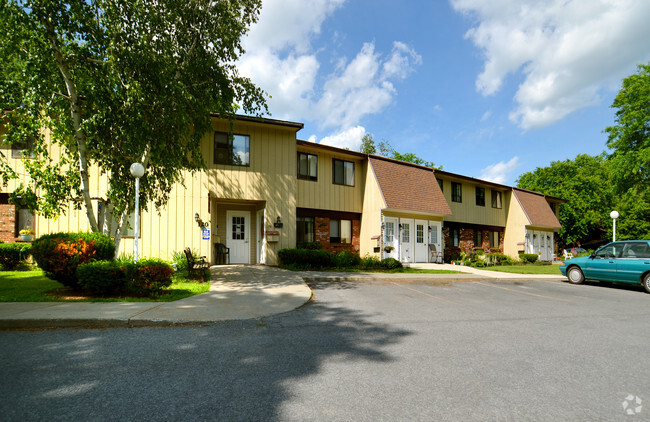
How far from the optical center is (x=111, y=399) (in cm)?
315

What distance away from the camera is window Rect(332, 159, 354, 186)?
60.3 ft

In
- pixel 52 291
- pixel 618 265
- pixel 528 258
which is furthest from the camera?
pixel 528 258

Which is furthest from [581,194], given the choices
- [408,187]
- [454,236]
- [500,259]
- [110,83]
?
[110,83]

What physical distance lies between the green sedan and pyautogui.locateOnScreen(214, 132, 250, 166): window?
14.4m

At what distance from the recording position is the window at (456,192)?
936 inches

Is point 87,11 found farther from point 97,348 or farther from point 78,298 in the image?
point 97,348

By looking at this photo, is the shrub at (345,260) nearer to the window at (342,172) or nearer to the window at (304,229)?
the window at (304,229)

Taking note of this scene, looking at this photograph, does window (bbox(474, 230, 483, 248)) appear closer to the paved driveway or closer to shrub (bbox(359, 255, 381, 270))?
shrub (bbox(359, 255, 381, 270))

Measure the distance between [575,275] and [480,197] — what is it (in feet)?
42.0

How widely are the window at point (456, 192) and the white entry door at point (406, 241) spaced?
6.04 metres

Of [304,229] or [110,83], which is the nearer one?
[110,83]

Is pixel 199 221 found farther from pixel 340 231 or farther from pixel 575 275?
pixel 575 275

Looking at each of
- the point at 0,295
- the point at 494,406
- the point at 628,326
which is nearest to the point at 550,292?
the point at 628,326

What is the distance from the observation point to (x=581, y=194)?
37.5 m
